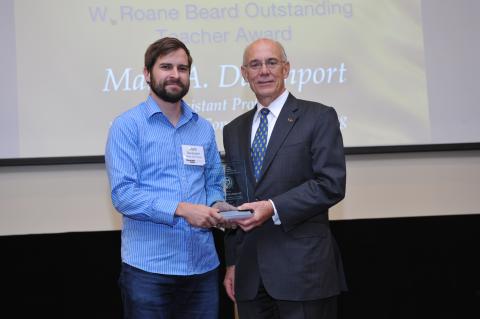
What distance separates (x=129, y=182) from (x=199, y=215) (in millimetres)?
322

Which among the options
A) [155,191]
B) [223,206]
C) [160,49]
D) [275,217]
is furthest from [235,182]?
[160,49]

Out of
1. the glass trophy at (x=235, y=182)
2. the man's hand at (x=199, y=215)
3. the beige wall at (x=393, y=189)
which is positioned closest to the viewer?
the man's hand at (x=199, y=215)

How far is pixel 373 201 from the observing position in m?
4.01

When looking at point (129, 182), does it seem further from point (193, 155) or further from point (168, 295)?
point (168, 295)

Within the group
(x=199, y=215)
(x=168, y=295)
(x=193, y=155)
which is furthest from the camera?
(x=193, y=155)

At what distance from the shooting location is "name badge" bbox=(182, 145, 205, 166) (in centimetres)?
249

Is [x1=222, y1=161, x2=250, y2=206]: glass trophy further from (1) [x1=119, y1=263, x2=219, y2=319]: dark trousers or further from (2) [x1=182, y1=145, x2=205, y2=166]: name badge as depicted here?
(1) [x1=119, y1=263, x2=219, y2=319]: dark trousers

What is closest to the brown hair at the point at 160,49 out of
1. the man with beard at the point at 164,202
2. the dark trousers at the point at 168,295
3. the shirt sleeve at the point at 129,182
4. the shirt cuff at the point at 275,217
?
the man with beard at the point at 164,202

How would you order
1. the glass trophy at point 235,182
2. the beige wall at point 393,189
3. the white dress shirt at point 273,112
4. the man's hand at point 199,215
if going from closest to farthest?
the man's hand at point 199,215
the glass trophy at point 235,182
the white dress shirt at point 273,112
the beige wall at point 393,189

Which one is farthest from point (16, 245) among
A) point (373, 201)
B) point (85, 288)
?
point (373, 201)

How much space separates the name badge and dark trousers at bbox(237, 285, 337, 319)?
603 mm

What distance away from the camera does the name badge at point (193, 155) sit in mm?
2494

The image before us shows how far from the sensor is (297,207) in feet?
7.61

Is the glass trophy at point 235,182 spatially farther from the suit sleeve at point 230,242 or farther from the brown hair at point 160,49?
the brown hair at point 160,49
